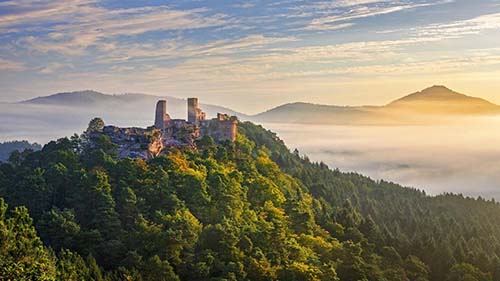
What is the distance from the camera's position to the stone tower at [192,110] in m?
82.6

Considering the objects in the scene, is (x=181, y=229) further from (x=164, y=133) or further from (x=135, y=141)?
(x=164, y=133)

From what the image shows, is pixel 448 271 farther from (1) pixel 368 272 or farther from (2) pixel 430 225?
(2) pixel 430 225

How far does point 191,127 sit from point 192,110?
11325 mm

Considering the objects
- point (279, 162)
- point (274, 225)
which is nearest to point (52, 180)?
point (274, 225)

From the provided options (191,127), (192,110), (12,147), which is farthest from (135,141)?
(12,147)

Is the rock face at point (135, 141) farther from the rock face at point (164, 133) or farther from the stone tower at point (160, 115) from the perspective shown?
the stone tower at point (160, 115)

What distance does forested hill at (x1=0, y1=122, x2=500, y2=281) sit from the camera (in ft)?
112

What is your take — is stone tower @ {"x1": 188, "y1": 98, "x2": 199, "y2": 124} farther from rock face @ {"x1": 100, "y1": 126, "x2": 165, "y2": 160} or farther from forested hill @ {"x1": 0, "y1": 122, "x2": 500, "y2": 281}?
rock face @ {"x1": 100, "y1": 126, "x2": 165, "y2": 160}

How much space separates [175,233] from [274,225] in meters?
9.09

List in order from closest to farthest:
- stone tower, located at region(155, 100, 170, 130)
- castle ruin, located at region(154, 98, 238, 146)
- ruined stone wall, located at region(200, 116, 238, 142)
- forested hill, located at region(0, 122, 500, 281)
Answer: forested hill, located at region(0, 122, 500, 281) → castle ruin, located at region(154, 98, 238, 146) → stone tower, located at region(155, 100, 170, 130) → ruined stone wall, located at region(200, 116, 238, 142)

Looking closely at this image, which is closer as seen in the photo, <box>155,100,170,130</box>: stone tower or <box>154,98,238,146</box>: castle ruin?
<box>154,98,238,146</box>: castle ruin

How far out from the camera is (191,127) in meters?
71.8

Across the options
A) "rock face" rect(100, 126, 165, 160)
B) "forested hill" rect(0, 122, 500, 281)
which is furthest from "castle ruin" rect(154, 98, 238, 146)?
"forested hill" rect(0, 122, 500, 281)

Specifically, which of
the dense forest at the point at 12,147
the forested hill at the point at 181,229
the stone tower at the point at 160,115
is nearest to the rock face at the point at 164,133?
the stone tower at the point at 160,115
